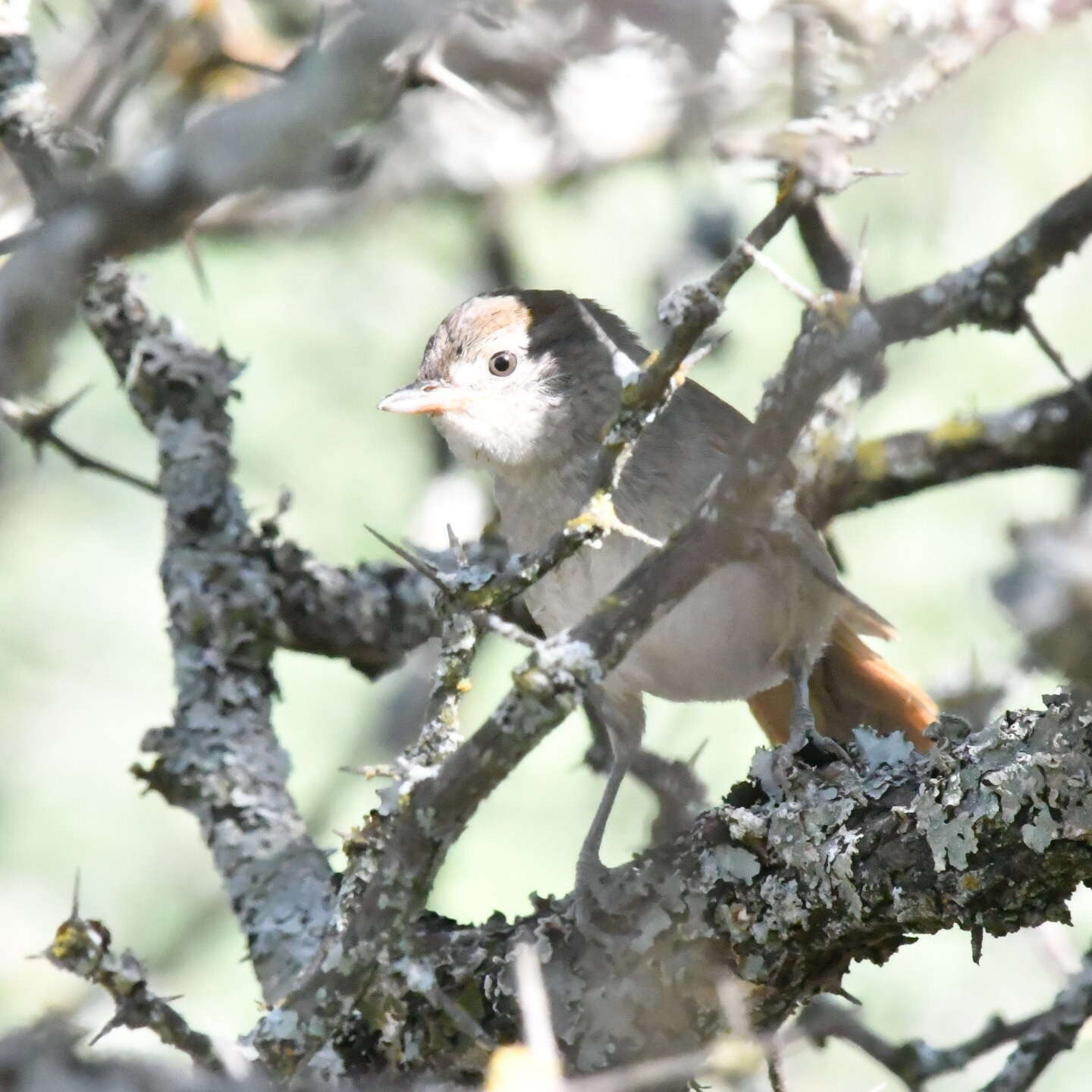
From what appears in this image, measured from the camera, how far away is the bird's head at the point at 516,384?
12.3 ft

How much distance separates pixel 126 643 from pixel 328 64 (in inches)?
185

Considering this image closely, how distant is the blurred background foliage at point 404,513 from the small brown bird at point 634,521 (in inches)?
20.7

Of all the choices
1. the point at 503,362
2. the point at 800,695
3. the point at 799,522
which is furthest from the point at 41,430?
the point at 800,695

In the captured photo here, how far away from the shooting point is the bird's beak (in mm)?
3652

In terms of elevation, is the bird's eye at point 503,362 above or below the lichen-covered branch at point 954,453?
above

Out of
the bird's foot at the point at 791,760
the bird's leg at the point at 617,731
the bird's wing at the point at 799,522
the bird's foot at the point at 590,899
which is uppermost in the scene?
the bird's wing at the point at 799,522

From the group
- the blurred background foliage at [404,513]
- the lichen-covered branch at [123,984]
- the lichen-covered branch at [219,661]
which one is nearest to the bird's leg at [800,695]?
the blurred background foliage at [404,513]

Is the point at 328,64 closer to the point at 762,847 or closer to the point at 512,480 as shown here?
the point at 762,847

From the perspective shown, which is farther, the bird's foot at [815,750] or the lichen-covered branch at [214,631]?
the lichen-covered branch at [214,631]

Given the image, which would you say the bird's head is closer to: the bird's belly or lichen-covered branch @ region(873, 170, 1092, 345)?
the bird's belly

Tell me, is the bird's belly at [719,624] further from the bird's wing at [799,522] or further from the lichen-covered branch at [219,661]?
the lichen-covered branch at [219,661]

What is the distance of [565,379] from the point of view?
384cm

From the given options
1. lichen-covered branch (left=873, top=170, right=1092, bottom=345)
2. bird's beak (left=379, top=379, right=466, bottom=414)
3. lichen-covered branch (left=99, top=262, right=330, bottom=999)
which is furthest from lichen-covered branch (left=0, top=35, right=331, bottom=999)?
lichen-covered branch (left=873, top=170, right=1092, bottom=345)

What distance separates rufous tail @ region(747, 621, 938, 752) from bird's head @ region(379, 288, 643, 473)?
890 millimetres
